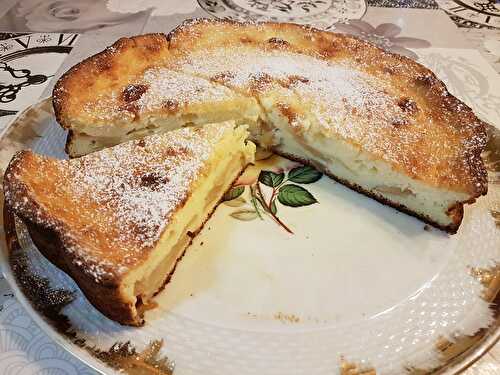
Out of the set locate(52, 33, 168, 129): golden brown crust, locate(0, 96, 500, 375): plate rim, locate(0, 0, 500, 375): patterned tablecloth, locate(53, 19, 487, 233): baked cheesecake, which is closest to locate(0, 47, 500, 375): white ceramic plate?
locate(0, 96, 500, 375): plate rim

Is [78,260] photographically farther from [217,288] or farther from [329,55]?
[329,55]

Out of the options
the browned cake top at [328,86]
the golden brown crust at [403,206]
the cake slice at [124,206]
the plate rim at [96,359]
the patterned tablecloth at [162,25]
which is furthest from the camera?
the patterned tablecloth at [162,25]

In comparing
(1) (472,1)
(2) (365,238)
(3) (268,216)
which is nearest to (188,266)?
(3) (268,216)

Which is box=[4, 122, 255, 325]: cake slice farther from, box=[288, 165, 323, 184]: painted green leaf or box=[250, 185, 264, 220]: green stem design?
box=[288, 165, 323, 184]: painted green leaf

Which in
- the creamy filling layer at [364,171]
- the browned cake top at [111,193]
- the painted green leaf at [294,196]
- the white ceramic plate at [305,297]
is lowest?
the white ceramic plate at [305,297]

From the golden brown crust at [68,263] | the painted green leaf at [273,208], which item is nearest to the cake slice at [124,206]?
the golden brown crust at [68,263]

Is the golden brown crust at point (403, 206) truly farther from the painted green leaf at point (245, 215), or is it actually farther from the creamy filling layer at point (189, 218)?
the painted green leaf at point (245, 215)
